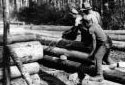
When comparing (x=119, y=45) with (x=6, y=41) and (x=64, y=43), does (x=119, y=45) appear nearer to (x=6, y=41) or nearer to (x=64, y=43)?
(x=64, y=43)

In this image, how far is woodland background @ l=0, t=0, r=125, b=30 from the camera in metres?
13.4

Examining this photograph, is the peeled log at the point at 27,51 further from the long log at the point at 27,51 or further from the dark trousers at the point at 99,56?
the dark trousers at the point at 99,56

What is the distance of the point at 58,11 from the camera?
16.9 meters

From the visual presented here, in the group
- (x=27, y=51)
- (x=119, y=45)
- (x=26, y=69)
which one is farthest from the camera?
(x=119, y=45)

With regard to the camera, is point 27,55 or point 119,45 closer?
point 27,55

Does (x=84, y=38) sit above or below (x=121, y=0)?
below

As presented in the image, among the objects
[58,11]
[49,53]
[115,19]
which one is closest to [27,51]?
[49,53]

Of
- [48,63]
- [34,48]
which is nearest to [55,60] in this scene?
[48,63]

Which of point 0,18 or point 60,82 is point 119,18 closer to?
point 60,82

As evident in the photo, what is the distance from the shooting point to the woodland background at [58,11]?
13375 millimetres

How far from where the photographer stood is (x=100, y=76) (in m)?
7.60

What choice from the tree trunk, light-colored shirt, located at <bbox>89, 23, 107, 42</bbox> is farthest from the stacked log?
light-colored shirt, located at <bbox>89, 23, 107, 42</bbox>

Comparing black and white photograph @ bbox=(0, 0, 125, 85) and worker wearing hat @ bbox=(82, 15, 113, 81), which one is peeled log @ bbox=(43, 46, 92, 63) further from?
worker wearing hat @ bbox=(82, 15, 113, 81)

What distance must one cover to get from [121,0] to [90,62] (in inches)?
254
